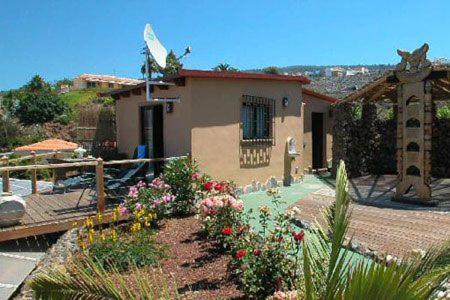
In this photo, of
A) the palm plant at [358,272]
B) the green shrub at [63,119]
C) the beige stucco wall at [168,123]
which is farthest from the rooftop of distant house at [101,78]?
the palm plant at [358,272]

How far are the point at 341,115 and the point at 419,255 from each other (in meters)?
12.7

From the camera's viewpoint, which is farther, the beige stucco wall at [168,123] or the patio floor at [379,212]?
the beige stucco wall at [168,123]

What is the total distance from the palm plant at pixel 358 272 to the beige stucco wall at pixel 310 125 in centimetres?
1313

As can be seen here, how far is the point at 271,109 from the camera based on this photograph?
13.1m

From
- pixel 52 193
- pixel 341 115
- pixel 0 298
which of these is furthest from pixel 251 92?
pixel 0 298

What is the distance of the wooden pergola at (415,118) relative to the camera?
10.2 metres

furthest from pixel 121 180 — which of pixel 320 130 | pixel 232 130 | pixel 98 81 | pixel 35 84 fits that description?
pixel 98 81

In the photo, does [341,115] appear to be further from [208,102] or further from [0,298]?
[0,298]

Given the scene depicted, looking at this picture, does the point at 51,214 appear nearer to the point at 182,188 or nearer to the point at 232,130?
the point at 182,188

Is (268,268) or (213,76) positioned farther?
(213,76)

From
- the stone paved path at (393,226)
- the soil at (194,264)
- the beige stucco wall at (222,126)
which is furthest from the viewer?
the beige stucco wall at (222,126)

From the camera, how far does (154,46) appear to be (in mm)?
10680

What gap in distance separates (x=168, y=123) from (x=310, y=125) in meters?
6.65

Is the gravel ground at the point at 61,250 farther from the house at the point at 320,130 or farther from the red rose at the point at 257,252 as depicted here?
the house at the point at 320,130
